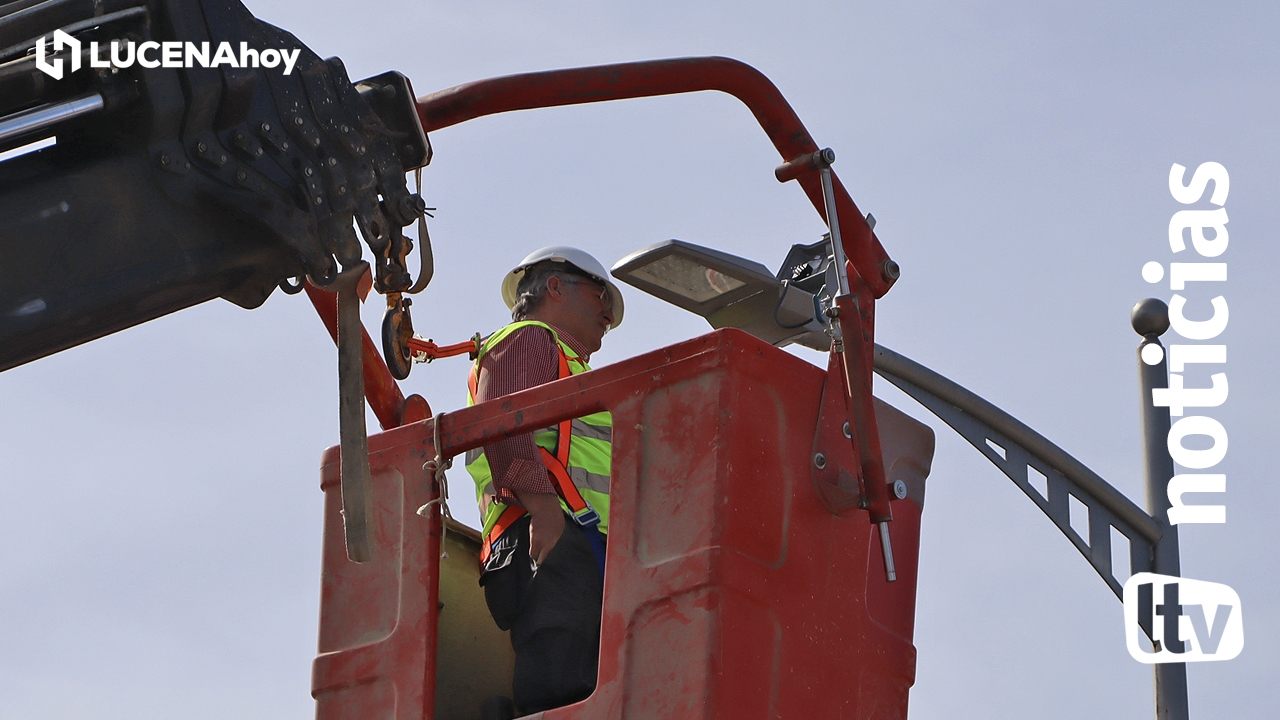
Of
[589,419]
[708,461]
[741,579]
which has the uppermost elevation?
[589,419]

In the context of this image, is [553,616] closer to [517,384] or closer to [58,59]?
[517,384]

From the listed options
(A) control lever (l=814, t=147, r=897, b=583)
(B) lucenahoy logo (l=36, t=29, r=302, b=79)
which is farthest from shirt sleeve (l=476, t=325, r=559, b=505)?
(B) lucenahoy logo (l=36, t=29, r=302, b=79)

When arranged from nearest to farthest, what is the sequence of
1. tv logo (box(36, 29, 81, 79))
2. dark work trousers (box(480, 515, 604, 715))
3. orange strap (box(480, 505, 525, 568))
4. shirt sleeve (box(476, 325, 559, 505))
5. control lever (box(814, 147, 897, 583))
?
tv logo (box(36, 29, 81, 79)) < control lever (box(814, 147, 897, 583)) < dark work trousers (box(480, 515, 604, 715)) < shirt sleeve (box(476, 325, 559, 505)) < orange strap (box(480, 505, 525, 568))

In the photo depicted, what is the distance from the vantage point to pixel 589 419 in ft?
21.1

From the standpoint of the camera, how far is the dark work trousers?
576 centimetres

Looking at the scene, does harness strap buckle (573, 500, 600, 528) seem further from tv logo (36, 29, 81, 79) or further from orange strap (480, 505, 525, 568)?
tv logo (36, 29, 81, 79)

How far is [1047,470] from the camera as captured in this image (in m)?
8.85

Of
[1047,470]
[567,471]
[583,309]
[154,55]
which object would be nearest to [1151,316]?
[1047,470]

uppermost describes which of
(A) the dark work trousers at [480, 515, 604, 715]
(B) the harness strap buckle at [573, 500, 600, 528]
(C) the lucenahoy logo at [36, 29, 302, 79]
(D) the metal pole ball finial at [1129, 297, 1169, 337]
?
(D) the metal pole ball finial at [1129, 297, 1169, 337]

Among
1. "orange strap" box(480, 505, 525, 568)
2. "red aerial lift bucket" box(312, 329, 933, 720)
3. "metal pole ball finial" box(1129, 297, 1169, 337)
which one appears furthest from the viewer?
"metal pole ball finial" box(1129, 297, 1169, 337)

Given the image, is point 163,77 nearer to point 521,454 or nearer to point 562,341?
point 521,454

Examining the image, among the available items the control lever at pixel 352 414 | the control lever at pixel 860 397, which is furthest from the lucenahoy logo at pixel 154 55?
the control lever at pixel 860 397

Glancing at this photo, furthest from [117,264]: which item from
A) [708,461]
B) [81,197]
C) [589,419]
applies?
[589,419]

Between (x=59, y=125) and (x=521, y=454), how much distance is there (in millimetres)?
2188
